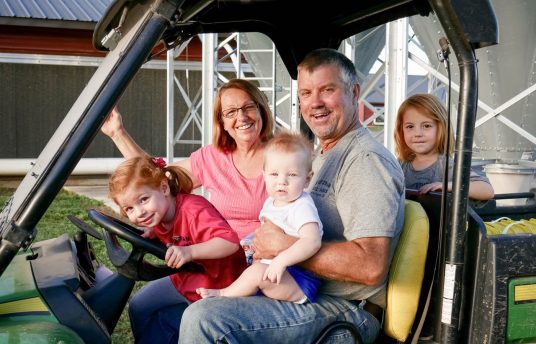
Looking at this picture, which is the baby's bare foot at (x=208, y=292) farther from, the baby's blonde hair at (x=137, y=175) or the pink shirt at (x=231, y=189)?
the pink shirt at (x=231, y=189)

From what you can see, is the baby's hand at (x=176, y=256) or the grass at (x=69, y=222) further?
the grass at (x=69, y=222)

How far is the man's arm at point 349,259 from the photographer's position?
2.14 m

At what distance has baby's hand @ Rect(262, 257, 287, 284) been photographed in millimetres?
2098

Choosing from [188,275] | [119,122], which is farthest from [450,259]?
[119,122]

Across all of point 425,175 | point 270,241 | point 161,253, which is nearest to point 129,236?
point 161,253

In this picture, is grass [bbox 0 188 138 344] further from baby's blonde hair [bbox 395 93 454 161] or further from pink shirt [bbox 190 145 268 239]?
baby's blonde hair [bbox 395 93 454 161]

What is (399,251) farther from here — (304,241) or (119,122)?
(119,122)

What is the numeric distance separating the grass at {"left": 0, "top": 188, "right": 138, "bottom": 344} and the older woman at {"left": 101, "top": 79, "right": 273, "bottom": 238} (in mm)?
1498

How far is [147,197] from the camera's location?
2340mm

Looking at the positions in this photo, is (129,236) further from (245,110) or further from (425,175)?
(425,175)

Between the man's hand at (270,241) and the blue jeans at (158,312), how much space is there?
0.45 m

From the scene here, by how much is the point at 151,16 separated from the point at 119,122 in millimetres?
1083

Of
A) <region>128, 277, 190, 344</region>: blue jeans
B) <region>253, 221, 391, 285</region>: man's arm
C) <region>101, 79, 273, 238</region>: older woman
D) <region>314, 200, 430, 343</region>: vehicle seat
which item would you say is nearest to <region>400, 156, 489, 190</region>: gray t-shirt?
<region>101, 79, 273, 238</region>: older woman


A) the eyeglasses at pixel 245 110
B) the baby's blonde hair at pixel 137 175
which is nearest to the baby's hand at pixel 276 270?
the baby's blonde hair at pixel 137 175
